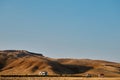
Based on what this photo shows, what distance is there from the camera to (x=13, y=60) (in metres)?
152

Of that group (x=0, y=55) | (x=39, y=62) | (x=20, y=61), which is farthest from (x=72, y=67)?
(x=0, y=55)

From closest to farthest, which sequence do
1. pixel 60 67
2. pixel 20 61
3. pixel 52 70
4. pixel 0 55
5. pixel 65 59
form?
pixel 52 70 → pixel 60 67 → pixel 20 61 → pixel 0 55 → pixel 65 59

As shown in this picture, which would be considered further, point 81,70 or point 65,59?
point 65,59

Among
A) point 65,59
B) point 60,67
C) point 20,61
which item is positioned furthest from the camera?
point 65,59

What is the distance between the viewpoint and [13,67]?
13625 centimetres

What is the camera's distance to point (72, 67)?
139875mm

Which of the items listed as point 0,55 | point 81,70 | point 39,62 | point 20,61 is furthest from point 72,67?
point 0,55

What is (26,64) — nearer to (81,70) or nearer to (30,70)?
(30,70)

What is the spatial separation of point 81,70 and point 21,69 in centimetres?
2597

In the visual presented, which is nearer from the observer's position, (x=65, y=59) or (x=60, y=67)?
(x=60, y=67)

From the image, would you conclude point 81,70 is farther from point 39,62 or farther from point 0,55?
point 0,55

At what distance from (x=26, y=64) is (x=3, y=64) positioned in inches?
664

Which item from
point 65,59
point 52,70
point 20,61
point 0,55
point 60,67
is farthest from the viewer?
point 65,59

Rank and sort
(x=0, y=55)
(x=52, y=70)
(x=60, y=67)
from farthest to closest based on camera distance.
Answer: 1. (x=0, y=55)
2. (x=60, y=67)
3. (x=52, y=70)
